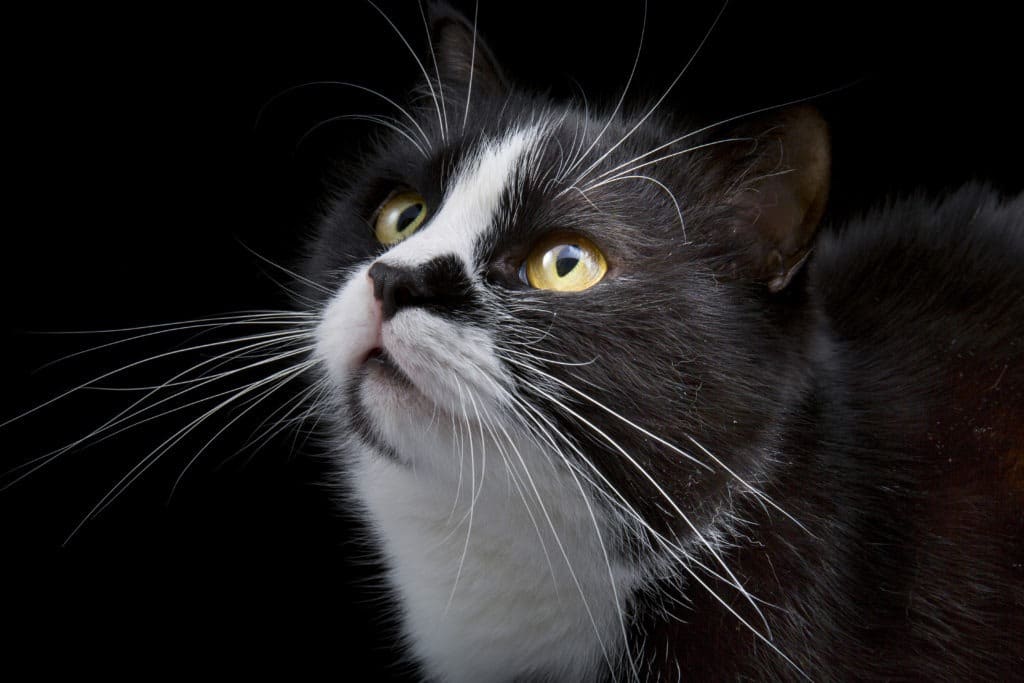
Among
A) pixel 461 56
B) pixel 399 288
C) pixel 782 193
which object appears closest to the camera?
pixel 399 288

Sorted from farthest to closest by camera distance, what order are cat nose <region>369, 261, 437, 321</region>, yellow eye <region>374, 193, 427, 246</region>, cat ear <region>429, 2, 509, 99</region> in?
cat ear <region>429, 2, 509, 99</region>, yellow eye <region>374, 193, 427, 246</region>, cat nose <region>369, 261, 437, 321</region>

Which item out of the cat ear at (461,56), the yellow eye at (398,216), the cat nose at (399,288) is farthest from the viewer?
the cat ear at (461,56)

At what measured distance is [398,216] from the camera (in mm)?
1458

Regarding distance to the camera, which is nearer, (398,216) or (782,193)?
(782,193)

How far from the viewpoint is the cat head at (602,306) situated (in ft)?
3.84

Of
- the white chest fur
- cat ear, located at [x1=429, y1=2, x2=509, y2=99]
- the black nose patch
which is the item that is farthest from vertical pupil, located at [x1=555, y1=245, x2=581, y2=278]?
cat ear, located at [x1=429, y1=2, x2=509, y2=99]

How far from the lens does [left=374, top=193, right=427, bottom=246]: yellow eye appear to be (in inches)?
56.3

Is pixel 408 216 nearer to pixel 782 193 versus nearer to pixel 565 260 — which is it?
pixel 565 260

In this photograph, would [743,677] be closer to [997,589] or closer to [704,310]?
[997,589]

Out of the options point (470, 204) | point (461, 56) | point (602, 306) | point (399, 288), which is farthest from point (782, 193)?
point (461, 56)

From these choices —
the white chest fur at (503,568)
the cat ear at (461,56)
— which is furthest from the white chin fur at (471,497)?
the cat ear at (461,56)

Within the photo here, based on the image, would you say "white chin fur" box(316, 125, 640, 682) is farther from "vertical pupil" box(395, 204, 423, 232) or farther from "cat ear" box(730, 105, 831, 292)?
"cat ear" box(730, 105, 831, 292)

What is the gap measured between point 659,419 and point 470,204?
1.14 feet

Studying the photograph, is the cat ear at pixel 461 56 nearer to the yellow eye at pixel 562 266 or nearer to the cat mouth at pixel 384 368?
the yellow eye at pixel 562 266
